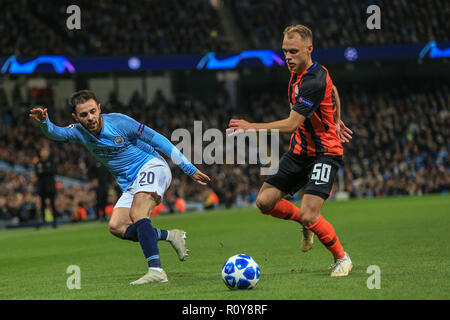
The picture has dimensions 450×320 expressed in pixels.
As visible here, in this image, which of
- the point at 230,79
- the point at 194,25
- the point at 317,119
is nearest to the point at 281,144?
the point at 230,79

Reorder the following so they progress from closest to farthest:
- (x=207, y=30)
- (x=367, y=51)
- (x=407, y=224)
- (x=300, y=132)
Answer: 1. (x=300, y=132)
2. (x=407, y=224)
3. (x=367, y=51)
4. (x=207, y=30)

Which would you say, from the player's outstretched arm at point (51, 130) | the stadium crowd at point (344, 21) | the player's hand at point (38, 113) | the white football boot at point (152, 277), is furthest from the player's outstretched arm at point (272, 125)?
the stadium crowd at point (344, 21)

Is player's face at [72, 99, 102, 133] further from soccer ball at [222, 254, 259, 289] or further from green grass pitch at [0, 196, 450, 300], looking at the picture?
soccer ball at [222, 254, 259, 289]

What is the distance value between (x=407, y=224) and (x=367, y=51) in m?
19.7

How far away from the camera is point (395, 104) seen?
36.4 meters

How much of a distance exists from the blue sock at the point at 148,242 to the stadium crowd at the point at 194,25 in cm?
2575

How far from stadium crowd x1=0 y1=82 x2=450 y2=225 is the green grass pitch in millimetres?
9059

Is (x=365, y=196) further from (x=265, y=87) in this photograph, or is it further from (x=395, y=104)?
(x=265, y=87)

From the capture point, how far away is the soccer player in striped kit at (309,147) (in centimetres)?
758

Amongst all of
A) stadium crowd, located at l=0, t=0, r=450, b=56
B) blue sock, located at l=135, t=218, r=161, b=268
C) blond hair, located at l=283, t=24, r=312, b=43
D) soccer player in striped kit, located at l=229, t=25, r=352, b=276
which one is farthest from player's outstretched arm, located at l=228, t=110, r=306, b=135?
stadium crowd, located at l=0, t=0, r=450, b=56

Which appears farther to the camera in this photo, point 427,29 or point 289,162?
point 427,29

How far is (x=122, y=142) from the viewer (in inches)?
321

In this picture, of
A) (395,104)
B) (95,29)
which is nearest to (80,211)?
(95,29)

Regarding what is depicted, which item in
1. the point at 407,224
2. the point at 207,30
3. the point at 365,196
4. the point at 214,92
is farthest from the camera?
the point at 214,92
